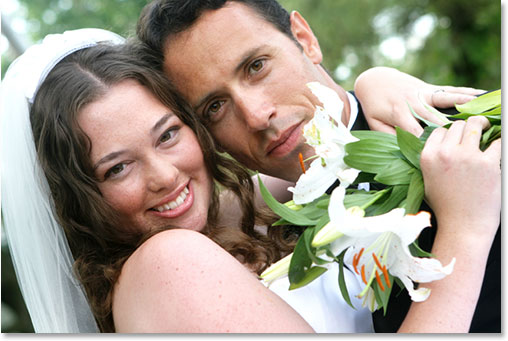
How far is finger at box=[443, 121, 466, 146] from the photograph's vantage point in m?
1.54

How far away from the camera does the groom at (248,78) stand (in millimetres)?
2352

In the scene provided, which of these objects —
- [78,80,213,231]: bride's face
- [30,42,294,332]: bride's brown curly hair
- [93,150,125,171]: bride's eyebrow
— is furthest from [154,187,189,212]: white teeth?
[93,150,125,171]: bride's eyebrow

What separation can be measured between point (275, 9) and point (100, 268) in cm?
138

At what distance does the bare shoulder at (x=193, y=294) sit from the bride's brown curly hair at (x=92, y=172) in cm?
28

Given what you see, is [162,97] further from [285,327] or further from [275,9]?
[285,327]

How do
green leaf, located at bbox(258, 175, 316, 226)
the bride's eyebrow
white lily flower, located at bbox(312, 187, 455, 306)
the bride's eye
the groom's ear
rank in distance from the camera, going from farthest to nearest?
the groom's ear < the bride's eye < the bride's eyebrow < green leaf, located at bbox(258, 175, 316, 226) < white lily flower, located at bbox(312, 187, 455, 306)

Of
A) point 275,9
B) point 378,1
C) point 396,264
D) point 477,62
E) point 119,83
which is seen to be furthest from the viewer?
point 378,1

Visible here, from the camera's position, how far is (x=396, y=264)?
1.42m

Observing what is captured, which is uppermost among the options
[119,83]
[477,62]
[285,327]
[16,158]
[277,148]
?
[119,83]

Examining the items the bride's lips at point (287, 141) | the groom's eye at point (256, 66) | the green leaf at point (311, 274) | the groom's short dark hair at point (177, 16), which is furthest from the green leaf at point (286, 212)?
the groom's short dark hair at point (177, 16)

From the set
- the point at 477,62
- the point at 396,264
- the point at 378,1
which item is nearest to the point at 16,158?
the point at 396,264

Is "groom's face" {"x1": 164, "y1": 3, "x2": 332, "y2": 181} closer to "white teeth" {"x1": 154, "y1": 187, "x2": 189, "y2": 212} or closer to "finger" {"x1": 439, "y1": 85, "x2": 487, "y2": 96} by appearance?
"white teeth" {"x1": 154, "y1": 187, "x2": 189, "y2": 212}

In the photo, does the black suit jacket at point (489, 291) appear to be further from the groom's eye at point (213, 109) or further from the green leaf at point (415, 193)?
the groom's eye at point (213, 109)

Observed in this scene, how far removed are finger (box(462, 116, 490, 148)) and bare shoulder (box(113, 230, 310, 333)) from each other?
0.71 meters
